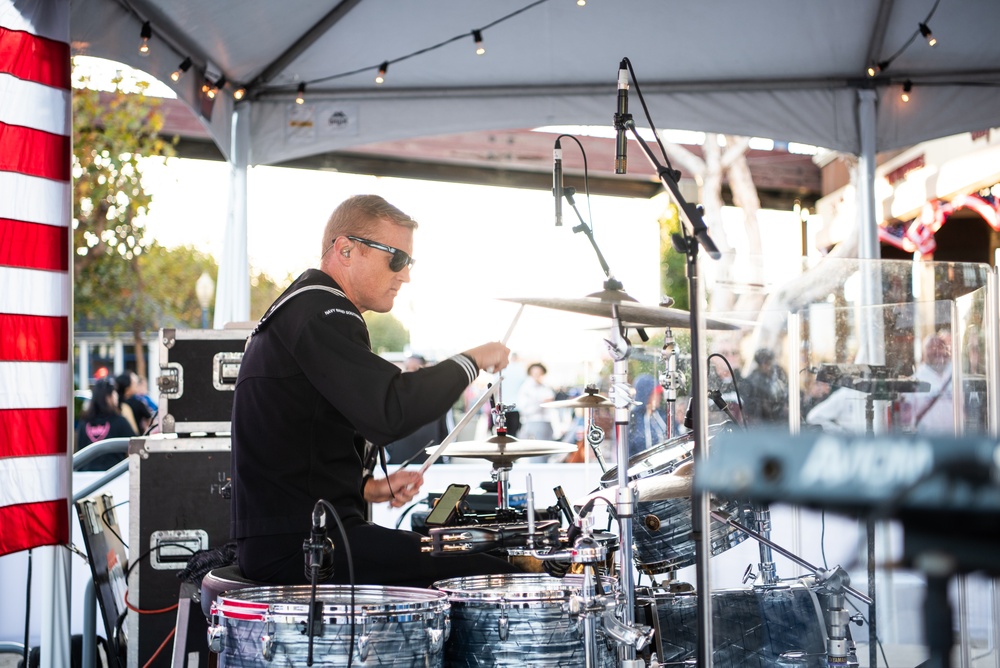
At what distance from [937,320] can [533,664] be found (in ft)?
7.52

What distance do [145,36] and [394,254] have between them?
2.02 m

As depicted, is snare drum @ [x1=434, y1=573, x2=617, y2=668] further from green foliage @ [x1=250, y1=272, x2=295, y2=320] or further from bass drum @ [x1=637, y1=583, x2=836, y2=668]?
green foliage @ [x1=250, y1=272, x2=295, y2=320]

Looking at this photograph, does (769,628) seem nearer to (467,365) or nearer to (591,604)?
(591,604)

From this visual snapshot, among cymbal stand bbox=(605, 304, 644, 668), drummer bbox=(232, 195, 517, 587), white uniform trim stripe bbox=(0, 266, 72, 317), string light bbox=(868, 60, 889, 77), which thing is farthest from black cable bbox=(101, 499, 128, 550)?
string light bbox=(868, 60, 889, 77)

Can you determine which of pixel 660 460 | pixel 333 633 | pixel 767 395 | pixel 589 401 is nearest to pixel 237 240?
pixel 589 401

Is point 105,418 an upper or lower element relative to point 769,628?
upper

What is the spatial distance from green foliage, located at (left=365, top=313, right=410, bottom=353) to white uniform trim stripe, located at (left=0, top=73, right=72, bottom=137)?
33867 mm

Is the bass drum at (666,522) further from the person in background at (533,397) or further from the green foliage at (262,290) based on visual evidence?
the green foliage at (262,290)

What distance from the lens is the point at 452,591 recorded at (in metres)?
2.26

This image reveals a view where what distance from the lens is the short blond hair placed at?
2688 mm

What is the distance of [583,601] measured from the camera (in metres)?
2.18

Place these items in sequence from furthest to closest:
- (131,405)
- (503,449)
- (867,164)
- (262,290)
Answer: (262,290) < (131,405) < (867,164) < (503,449)

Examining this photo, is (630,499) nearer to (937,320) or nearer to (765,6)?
(937,320)

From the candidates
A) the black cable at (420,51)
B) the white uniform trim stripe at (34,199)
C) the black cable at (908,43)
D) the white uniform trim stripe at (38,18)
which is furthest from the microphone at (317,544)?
the black cable at (908,43)
